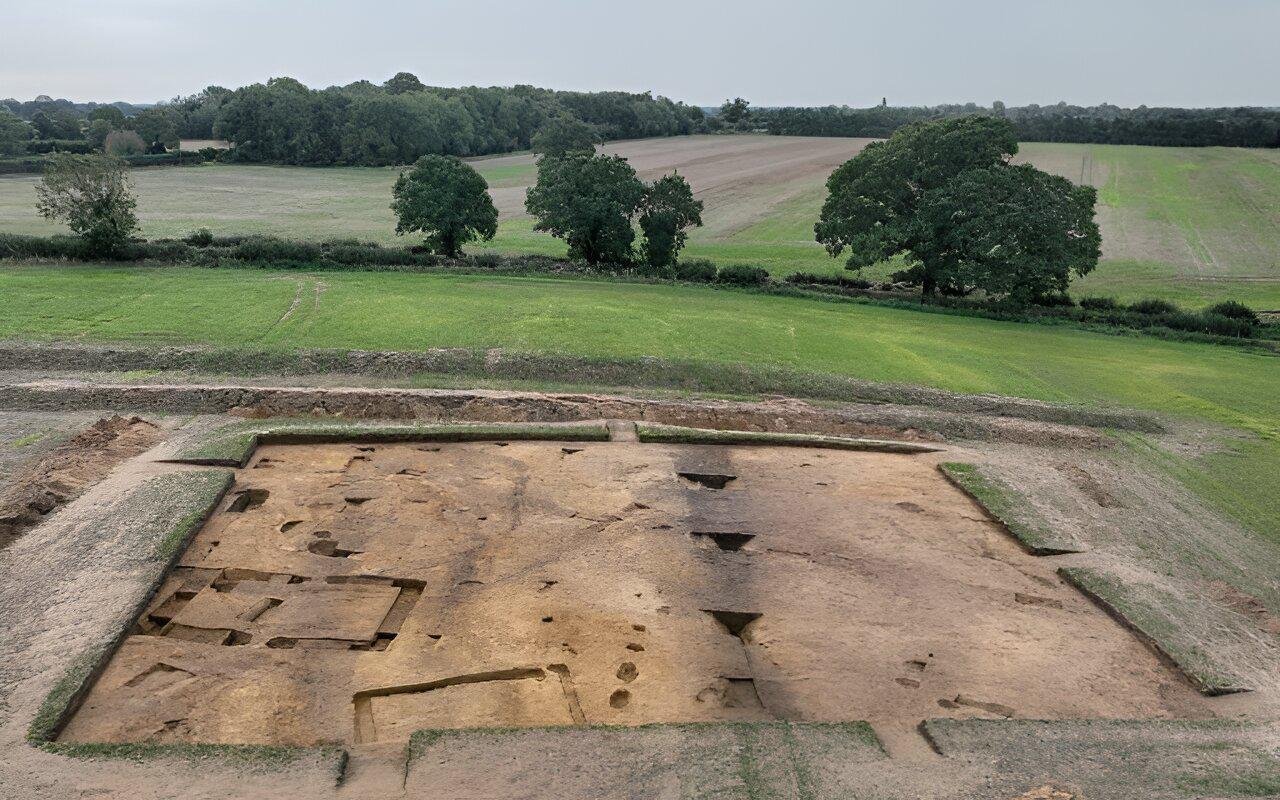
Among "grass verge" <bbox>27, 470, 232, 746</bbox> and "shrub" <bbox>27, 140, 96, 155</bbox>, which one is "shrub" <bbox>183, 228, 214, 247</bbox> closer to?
"grass verge" <bbox>27, 470, 232, 746</bbox>

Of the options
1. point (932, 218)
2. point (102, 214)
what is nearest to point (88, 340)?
point (102, 214)

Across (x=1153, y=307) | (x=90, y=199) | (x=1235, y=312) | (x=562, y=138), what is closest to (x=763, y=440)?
(x=1153, y=307)

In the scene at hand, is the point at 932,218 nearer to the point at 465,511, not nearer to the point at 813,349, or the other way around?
the point at 813,349

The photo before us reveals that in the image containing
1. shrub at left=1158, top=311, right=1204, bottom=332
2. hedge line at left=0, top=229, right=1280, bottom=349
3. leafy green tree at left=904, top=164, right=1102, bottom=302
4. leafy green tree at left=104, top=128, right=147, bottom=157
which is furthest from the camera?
leafy green tree at left=104, top=128, right=147, bottom=157

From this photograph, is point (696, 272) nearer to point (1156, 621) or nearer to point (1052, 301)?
point (1052, 301)

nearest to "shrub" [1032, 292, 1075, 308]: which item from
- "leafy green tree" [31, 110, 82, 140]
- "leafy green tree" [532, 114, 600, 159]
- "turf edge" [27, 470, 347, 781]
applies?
"turf edge" [27, 470, 347, 781]

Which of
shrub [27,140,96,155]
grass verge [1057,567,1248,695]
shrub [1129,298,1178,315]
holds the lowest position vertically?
grass verge [1057,567,1248,695]
